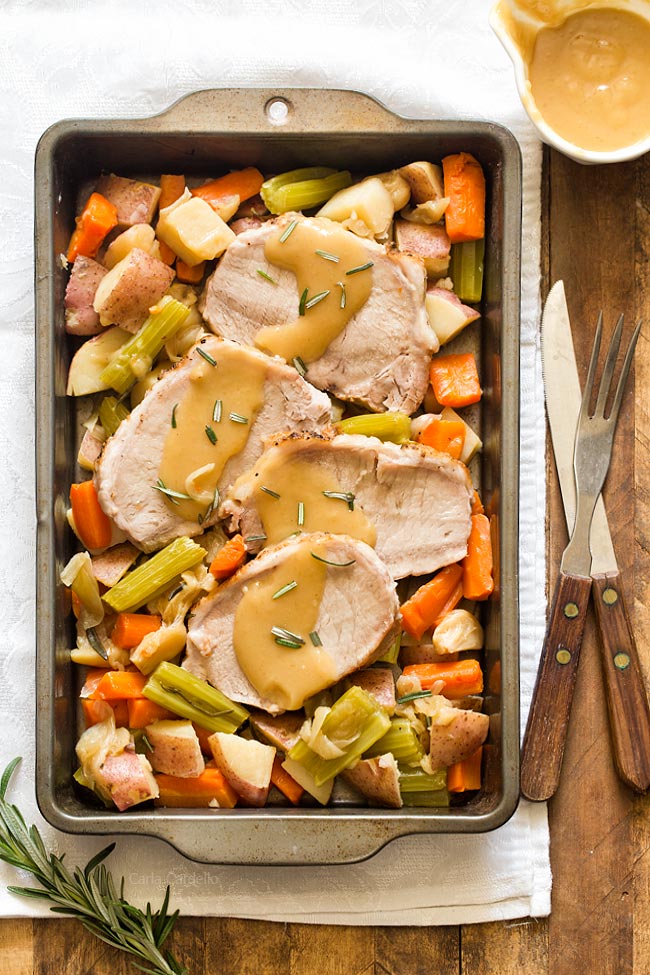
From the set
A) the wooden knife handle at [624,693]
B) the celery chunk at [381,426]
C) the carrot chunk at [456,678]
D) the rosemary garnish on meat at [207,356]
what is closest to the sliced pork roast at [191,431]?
the rosemary garnish on meat at [207,356]

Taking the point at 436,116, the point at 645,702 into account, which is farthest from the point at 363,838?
the point at 436,116

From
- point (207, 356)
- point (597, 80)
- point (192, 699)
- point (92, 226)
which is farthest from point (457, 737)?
point (597, 80)

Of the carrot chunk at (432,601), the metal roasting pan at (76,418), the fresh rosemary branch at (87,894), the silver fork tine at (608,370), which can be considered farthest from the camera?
the silver fork tine at (608,370)

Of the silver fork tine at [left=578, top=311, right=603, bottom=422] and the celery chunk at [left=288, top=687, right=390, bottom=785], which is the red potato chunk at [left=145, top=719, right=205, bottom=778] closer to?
the celery chunk at [left=288, top=687, right=390, bottom=785]

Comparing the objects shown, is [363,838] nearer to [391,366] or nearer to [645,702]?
[645,702]

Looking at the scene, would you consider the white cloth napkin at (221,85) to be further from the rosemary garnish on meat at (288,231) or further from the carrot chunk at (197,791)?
the rosemary garnish on meat at (288,231)

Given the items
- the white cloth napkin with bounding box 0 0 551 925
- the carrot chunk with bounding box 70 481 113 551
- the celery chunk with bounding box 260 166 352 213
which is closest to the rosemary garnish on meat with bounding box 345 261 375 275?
the celery chunk with bounding box 260 166 352 213
